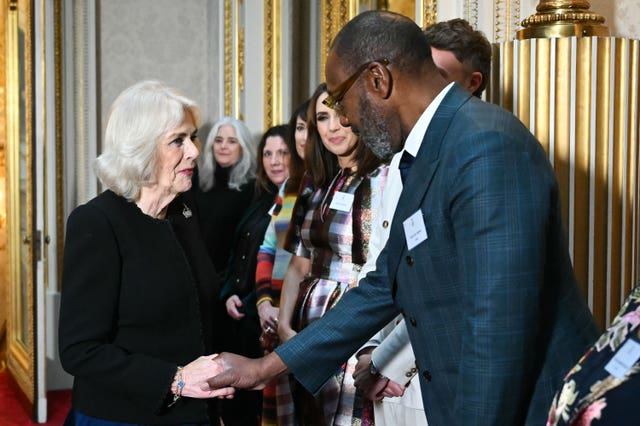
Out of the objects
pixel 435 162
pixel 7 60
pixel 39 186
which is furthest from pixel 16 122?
pixel 435 162

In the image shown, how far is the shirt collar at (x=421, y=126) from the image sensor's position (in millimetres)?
1819

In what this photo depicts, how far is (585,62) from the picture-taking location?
253cm

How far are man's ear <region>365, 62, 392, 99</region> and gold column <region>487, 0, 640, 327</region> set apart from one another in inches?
34.9

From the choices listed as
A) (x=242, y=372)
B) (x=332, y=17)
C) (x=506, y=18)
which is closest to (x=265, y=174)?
(x=332, y=17)

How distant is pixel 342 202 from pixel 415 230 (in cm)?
149

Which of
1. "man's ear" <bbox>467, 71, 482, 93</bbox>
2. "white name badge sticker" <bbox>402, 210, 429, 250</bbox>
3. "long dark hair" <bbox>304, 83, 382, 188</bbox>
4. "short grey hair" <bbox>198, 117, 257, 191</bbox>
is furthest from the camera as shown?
"short grey hair" <bbox>198, 117, 257, 191</bbox>

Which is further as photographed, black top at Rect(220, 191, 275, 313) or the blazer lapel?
black top at Rect(220, 191, 275, 313)

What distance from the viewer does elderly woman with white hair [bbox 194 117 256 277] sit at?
17.2 ft

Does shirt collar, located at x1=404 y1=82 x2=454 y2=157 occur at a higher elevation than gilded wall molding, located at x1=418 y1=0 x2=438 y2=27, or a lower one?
lower

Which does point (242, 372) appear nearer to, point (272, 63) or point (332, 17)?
point (332, 17)

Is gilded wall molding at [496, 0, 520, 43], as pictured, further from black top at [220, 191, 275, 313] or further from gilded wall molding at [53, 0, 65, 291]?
gilded wall molding at [53, 0, 65, 291]

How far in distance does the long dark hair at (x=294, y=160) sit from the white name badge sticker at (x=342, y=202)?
92cm

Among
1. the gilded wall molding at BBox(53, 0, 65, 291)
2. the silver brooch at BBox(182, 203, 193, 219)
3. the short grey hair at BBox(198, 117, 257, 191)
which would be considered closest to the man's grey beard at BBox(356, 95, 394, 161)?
the silver brooch at BBox(182, 203, 193, 219)

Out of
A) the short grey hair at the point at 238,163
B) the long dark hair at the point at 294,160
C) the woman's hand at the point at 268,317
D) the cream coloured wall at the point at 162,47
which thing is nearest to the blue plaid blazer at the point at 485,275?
the woman's hand at the point at 268,317
